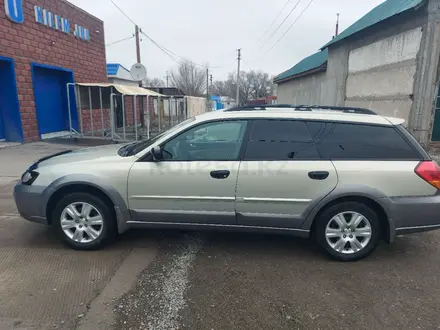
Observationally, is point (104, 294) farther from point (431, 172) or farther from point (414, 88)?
point (414, 88)

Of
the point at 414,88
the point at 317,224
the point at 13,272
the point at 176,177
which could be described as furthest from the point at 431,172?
the point at 414,88

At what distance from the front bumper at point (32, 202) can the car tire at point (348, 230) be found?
300 cm

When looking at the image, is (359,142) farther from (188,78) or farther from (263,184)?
(188,78)

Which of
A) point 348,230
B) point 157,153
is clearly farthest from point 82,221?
point 348,230

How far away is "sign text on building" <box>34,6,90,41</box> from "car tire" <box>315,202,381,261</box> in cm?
1156

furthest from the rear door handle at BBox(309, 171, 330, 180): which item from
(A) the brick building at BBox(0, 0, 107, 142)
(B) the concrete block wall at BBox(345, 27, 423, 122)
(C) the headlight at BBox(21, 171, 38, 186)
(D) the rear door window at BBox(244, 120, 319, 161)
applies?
(A) the brick building at BBox(0, 0, 107, 142)

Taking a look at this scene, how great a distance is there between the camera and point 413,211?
3.31 m

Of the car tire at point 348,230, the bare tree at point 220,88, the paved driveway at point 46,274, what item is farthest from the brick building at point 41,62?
the bare tree at point 220,88

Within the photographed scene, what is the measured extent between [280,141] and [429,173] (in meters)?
1.51

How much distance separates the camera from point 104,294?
9.36 ft

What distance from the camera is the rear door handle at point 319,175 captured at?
3311 mm

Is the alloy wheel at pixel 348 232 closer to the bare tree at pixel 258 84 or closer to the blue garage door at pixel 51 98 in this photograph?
the blue garage door at pixel 51 98

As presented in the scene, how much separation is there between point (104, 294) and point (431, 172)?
10.9ft

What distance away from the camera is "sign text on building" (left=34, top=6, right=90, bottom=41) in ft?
35.8
